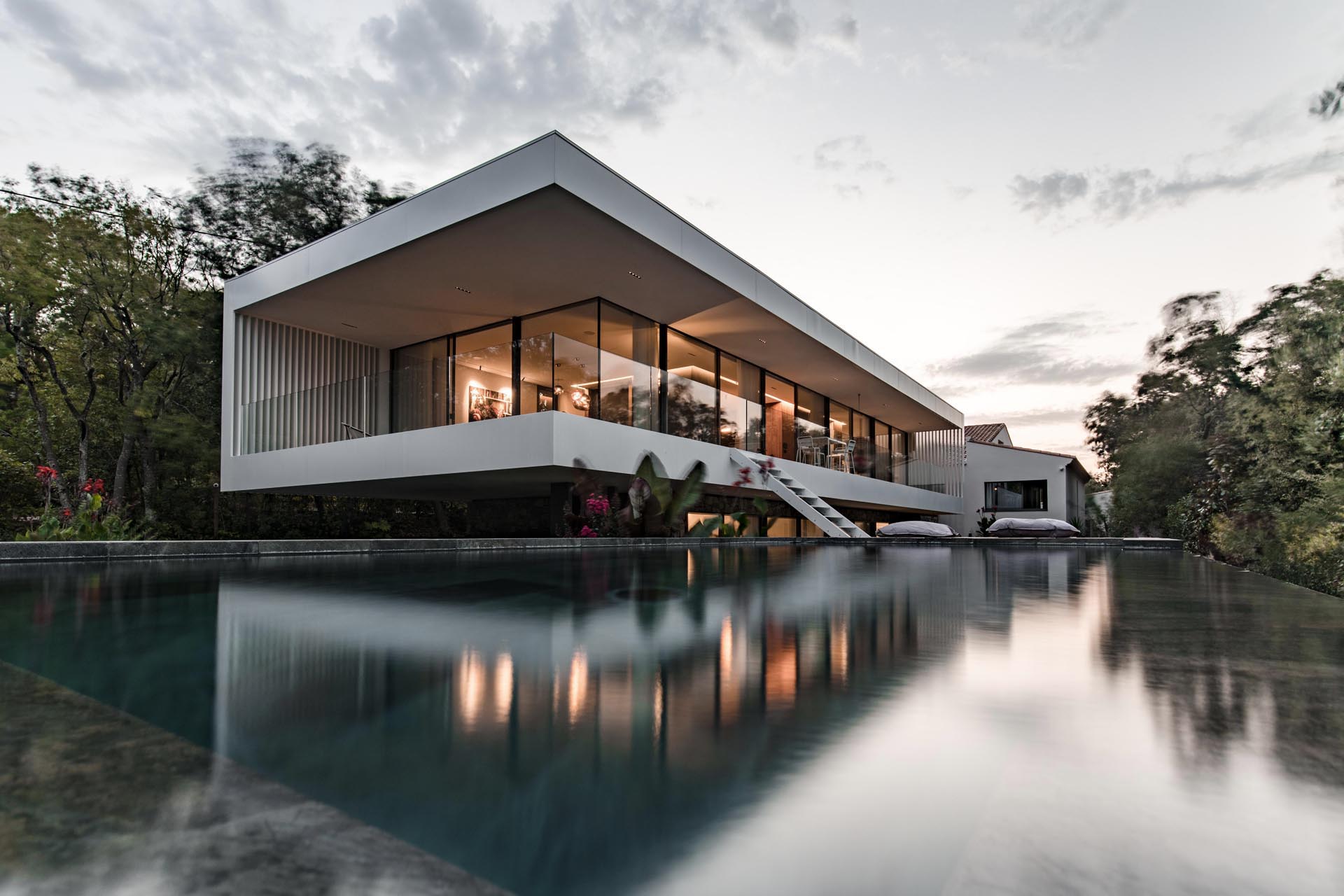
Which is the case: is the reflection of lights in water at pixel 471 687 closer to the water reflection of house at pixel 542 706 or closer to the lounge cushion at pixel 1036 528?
the water reflection of house at pixel 542 706

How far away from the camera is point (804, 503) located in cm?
1313

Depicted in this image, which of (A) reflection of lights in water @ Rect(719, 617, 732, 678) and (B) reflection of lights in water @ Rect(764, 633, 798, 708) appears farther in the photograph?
(A) reflection of lights in water @ Rect(719, 617, 732, 678)

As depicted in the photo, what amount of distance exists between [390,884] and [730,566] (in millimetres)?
5153

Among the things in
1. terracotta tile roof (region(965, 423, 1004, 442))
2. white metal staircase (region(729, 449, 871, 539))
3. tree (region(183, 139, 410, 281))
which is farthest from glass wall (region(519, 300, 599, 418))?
terracotta tile roof (region(965, 423, 1004, 442))

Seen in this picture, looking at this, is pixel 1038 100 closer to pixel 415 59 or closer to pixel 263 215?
pixel 415 59

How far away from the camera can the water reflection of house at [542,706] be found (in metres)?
0.65

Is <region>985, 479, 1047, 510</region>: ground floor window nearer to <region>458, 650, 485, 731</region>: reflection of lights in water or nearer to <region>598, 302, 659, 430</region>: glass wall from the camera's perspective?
<region>598, 302, 659, 430</region>: glass wall

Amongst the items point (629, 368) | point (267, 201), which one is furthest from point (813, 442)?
point (267, 201)

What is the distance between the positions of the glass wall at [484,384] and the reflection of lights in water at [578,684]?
321 inches

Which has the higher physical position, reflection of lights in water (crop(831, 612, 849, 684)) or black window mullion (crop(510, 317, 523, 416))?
black window mullion (crop(510, 317, 523, 416))

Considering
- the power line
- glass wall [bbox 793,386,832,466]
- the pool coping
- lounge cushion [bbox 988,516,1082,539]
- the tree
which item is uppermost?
the tree

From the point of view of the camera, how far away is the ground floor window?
2592 centimetres

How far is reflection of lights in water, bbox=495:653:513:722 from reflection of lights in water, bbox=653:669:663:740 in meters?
0.23

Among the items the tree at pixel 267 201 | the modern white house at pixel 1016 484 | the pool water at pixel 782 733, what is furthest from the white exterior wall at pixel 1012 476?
the pool water at pixel 782 733
